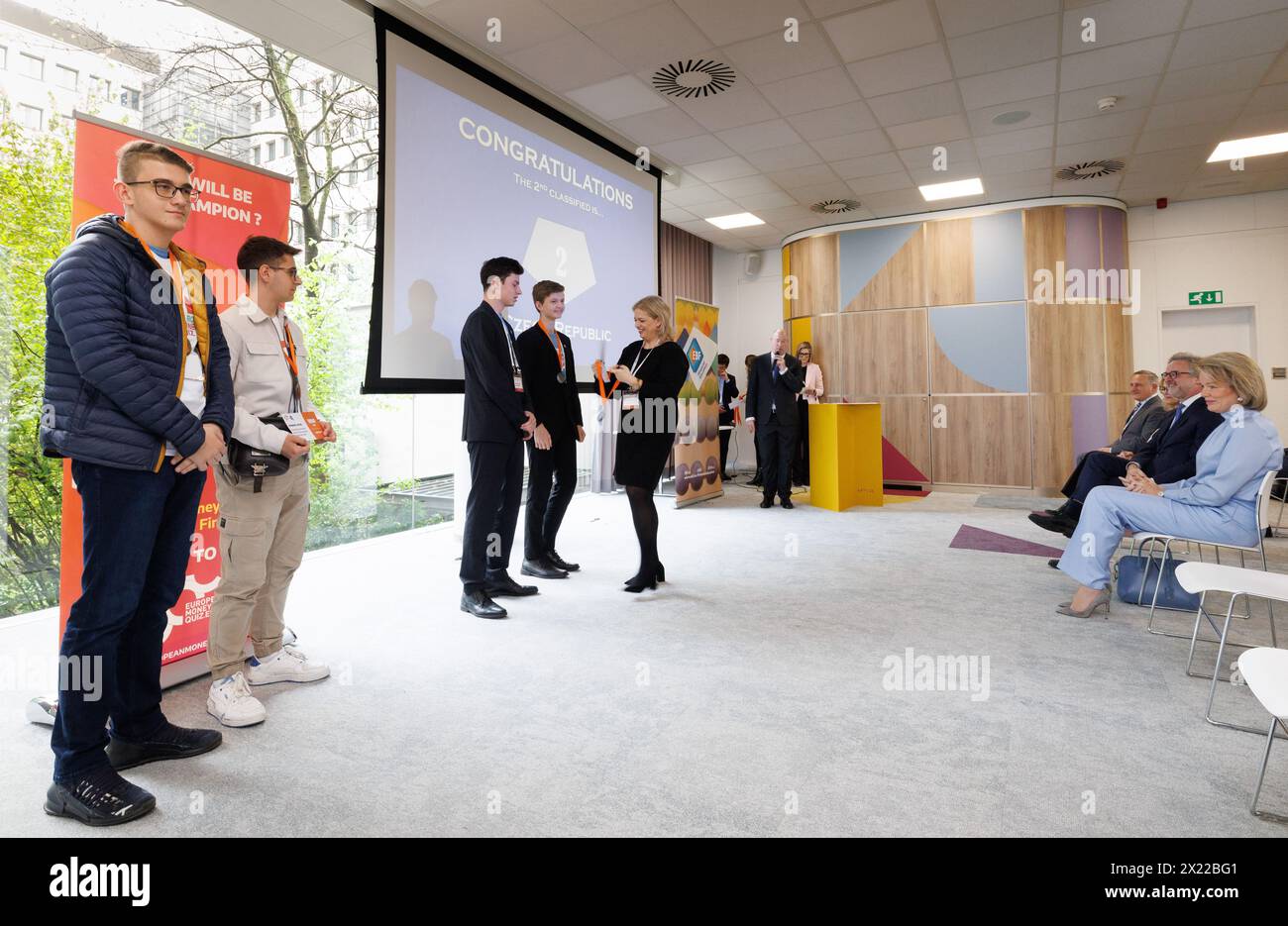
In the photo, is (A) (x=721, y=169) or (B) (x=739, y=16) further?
(A) (x=721, y=169)

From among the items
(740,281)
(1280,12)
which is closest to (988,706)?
(1280,12)

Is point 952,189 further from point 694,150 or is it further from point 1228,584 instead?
point 1228,584

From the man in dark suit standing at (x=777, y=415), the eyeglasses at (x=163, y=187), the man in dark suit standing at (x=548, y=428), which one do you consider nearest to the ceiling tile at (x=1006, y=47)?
the man in dark suit standing at (x=777, y=415)

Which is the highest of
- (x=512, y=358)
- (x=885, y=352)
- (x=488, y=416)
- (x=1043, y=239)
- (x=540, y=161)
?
(x=1043, y=239)

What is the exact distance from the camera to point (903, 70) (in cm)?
470

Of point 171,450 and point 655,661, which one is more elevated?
point 171,450

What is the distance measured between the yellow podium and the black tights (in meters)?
3.18

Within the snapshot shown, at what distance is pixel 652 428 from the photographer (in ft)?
11.7

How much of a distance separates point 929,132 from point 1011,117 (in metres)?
0.60

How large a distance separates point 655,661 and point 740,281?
8356 mm

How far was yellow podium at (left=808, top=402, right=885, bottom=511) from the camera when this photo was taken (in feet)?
21.0

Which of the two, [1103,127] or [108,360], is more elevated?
[1103,127]

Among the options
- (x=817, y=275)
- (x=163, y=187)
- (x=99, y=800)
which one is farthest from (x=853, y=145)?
(x=99, y=800)
